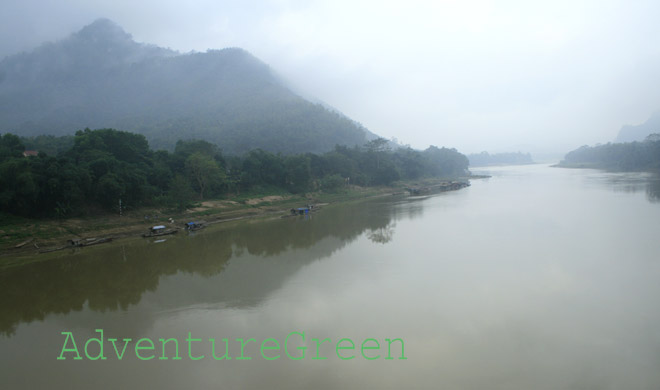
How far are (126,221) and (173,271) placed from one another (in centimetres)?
1074

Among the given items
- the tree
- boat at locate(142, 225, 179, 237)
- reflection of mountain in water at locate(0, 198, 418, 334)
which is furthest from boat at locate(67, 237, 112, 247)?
the tree

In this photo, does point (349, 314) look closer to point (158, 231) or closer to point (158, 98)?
point (158, 231)

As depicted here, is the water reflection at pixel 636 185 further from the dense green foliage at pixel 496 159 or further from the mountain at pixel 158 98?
the dense green foliage at pixel 496 159

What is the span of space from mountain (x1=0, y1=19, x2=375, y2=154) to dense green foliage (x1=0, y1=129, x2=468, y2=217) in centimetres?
2672

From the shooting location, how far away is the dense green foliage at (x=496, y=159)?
170875 mm

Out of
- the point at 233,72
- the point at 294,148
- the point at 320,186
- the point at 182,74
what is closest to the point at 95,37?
the point at 182,74

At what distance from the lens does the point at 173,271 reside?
45.9 ft

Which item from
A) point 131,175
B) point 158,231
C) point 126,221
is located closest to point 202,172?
point 131,175

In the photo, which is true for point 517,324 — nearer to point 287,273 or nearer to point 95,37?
point 287,273

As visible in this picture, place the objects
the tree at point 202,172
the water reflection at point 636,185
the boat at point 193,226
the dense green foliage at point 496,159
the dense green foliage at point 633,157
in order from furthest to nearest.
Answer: the dense green foliage at point 496,159
the dense green foliage at point 633,157
the water reflection at point 636,185
the tree at point 202,172
the boat at point 193,226

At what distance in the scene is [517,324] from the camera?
328 inches

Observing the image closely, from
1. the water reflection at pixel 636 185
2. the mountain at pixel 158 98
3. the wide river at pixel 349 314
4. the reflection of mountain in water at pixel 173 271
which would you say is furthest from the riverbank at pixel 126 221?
the mountain at pixel 158 98

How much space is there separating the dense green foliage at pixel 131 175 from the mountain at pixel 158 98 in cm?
2672

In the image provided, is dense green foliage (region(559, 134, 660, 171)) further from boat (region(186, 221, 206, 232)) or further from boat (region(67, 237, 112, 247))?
boat (region(67, 237, 112, 247))
